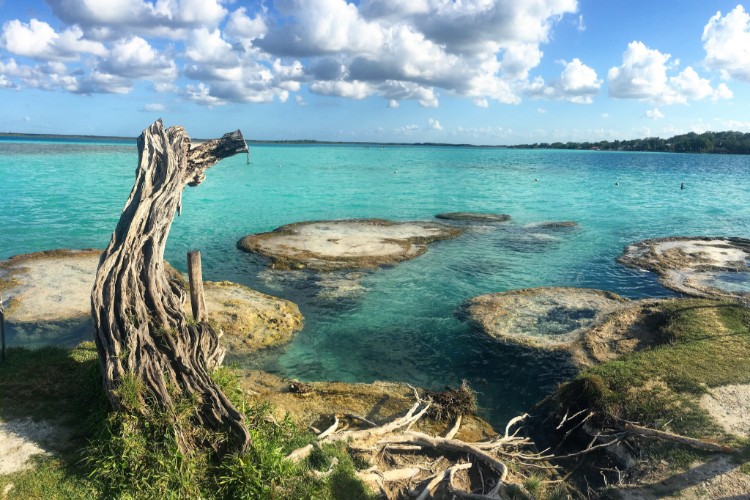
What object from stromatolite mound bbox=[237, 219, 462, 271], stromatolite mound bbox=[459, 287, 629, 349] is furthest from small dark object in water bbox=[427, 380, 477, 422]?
stromatolite mound bbox=[237, 219, 462, 271]

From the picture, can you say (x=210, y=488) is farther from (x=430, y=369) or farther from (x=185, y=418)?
(x=430, y=369)

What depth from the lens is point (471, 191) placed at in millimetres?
64125

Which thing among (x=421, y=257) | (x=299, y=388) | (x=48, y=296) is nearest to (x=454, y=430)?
(x=299, y=388)

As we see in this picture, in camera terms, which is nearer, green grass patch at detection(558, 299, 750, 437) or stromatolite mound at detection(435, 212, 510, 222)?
green grass patch at detection(558, 299, 750, 437)

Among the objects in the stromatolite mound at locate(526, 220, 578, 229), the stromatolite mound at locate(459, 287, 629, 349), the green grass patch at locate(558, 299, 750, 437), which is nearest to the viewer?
the green grass patch at locate(558, 299, 750, 437)

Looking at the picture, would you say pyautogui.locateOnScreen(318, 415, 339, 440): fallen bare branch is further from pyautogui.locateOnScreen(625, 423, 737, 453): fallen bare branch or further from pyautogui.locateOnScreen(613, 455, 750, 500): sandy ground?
pyautogui.locateOnScreen(625, 423, 737, 453): fallen bare branch

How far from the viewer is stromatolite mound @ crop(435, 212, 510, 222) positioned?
4144cm

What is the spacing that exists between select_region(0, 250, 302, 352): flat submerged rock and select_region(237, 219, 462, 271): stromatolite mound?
5658 millimetres

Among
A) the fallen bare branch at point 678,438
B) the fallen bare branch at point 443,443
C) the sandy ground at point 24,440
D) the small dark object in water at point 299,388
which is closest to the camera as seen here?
the sandy ground at point 24,440

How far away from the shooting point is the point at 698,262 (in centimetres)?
2719

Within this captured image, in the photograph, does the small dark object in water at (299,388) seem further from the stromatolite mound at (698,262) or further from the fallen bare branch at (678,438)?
the stromatolite mound at (698,262)

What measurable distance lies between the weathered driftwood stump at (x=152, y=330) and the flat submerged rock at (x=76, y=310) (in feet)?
20.8

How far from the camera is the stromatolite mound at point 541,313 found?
1745 centimetres

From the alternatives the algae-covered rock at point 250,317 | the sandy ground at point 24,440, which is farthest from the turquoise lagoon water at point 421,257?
the sandy ground at point 24,440
